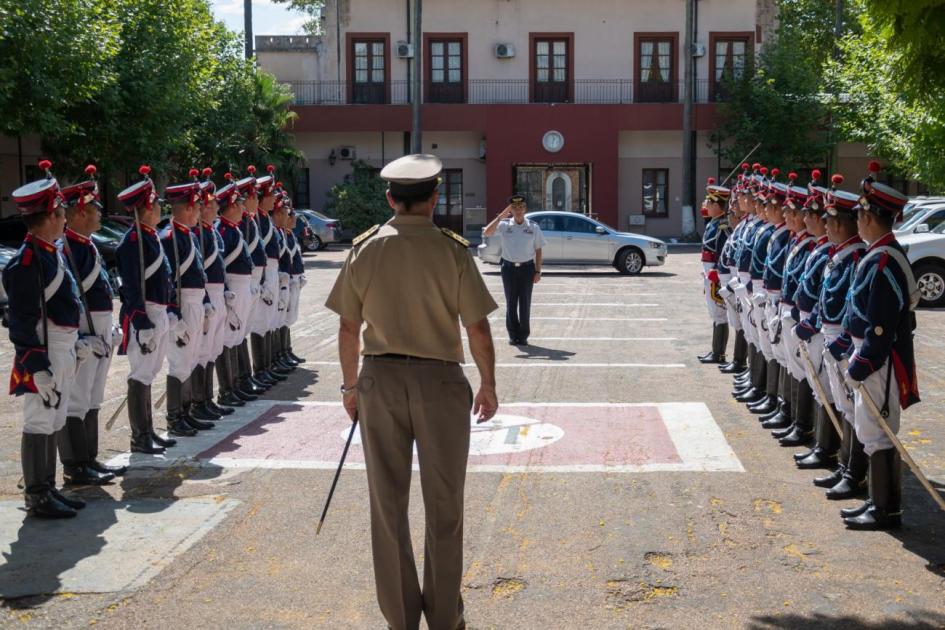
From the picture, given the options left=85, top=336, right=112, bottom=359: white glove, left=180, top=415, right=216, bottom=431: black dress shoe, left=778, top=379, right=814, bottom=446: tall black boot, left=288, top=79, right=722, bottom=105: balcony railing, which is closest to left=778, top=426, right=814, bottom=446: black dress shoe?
left=778, top=379, right=814, bottom=446: tall black boot

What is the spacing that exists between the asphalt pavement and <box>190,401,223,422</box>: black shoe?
23 centimetres

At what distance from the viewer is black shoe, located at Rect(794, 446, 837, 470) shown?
27.5 feet

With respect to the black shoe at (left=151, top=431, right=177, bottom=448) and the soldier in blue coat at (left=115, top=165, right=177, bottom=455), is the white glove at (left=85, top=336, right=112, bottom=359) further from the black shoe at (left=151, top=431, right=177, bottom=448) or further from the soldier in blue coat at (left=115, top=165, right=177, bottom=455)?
the black shoe at (left=151, top=431, right=177, bottom=448)

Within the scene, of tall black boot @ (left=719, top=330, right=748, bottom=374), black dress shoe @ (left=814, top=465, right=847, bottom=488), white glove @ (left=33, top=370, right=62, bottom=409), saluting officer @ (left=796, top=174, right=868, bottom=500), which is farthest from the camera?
tall black boot @ (left=719, top=330, right=748, bottom=374)

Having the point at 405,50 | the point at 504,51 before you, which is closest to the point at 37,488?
the point at 405,50

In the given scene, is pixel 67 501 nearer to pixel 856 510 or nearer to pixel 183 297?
pixel 183 297

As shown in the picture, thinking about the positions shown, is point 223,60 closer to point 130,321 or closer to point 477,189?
point 477,189

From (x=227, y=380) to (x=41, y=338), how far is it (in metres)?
3.69

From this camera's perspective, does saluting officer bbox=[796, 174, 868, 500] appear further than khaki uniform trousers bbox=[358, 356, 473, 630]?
Yes

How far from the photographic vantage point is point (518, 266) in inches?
610

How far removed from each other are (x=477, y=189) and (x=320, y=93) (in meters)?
7.01

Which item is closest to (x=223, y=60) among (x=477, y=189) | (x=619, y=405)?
(x=477, y=189)

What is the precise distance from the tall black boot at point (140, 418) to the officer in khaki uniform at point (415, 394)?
419 centimetres

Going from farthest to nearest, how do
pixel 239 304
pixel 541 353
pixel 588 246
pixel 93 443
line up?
pixel 588 246, pixel 541 353, pixel 239 304, pixel 93 443
